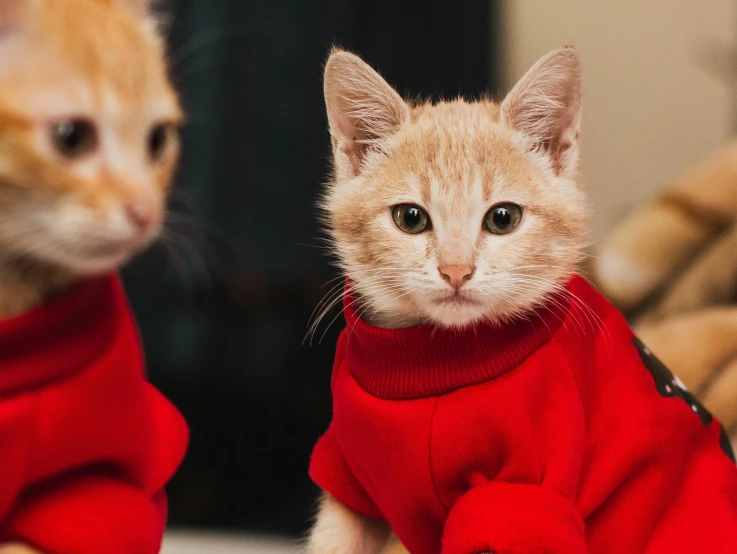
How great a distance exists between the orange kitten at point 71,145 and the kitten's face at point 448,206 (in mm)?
210

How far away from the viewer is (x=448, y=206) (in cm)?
76

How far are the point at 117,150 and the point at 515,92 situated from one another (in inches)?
Result: 14.7

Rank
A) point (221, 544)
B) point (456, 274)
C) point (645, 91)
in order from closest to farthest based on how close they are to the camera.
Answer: point (456, 274), point (221, 544), point (645, 91)

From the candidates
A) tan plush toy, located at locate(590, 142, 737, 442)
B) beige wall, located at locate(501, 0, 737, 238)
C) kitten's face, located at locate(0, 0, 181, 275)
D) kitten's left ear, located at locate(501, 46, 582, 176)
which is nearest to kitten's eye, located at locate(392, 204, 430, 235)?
kitten's left ear, located at locate(501, 46, 582, 176)

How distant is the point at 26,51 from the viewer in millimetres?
Answer: 625

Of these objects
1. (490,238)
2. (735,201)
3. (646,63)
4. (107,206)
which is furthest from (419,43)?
(107,206)

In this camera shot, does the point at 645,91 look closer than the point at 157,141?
No

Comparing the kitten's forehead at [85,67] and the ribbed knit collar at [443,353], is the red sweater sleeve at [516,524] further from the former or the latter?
the kitten's forehead at [85,67]

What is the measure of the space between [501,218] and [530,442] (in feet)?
0.68

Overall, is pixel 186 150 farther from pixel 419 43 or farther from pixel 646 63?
pixel 646 63

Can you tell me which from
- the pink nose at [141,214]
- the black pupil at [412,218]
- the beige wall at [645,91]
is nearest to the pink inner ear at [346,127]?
the black pupil at [412,218]

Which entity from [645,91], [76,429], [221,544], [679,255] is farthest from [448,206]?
[645,91]

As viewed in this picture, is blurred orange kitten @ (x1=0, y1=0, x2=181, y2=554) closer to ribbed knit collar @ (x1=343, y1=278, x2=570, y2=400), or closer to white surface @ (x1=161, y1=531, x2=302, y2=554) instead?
ribbed knit collar @ (x1=343, y1=278, x2=570, y2=400)

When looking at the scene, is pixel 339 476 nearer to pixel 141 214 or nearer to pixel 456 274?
pixel 456 274
